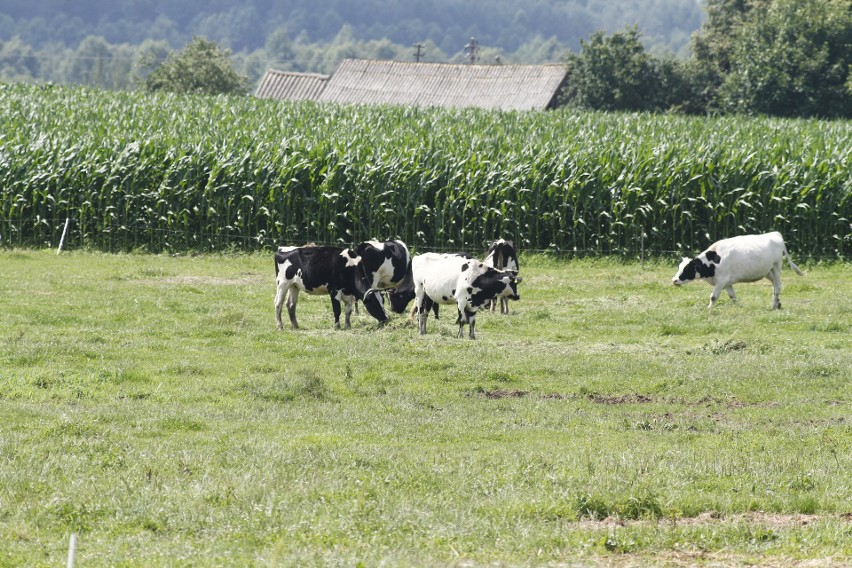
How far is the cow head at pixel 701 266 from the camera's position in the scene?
82.1ft

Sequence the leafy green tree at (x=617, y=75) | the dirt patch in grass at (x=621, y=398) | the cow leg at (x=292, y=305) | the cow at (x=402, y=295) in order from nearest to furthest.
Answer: the dirt patch in grass at (x=621, y=398) → the cow leg at (x=292, y=305) → the cow at (x=402, y=295) → the leafy green tree at (x=617, y=75)

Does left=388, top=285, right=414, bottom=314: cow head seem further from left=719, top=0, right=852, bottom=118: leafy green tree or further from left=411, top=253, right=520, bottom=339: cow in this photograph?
left=719, top=0, right=852, bottom=118: leafy green tree

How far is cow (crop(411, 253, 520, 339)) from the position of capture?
2062cm

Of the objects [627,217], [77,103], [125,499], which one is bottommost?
[125,499]

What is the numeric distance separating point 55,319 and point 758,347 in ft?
38.8

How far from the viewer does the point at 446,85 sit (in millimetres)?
70875

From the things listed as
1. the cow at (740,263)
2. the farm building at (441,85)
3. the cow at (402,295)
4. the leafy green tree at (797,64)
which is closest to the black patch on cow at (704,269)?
the cow at (740,263)

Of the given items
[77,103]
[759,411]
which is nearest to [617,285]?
[759,411]

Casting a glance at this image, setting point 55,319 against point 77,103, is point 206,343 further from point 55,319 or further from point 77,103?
point 77,103

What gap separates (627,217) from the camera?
112 feet

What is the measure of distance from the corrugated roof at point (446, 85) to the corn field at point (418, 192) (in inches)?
1161

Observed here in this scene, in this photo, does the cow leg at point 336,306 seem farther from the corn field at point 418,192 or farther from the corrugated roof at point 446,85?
the corrugated roof at point 446,85

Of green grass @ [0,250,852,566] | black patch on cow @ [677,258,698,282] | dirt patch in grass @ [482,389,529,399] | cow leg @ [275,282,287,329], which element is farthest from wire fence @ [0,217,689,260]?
dirt patch in grass @ [482,389,529,399]

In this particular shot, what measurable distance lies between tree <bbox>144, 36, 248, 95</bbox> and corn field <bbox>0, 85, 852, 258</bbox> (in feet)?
122
